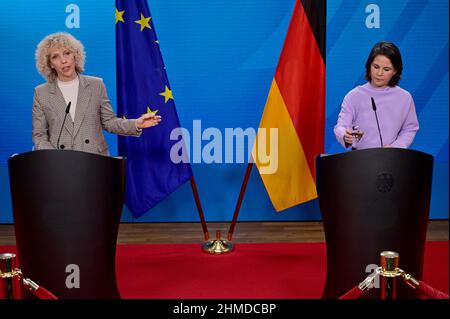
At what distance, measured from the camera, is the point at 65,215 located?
7.36 ft

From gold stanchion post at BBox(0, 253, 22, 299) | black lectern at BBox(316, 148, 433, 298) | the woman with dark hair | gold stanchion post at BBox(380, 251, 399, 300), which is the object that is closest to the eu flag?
the woman with dark hair

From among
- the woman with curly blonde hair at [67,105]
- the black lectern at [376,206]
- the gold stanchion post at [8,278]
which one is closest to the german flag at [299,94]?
the woman with curly blonde hair at [67,105]

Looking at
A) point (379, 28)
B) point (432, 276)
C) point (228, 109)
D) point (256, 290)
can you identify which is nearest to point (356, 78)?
point (379, 28)

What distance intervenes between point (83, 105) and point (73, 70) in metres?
0.21

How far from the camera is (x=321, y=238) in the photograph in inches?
164

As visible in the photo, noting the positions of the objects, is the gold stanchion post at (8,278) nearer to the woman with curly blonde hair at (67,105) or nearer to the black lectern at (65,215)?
the black lectern at (65,215)

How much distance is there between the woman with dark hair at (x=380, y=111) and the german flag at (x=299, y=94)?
2.00 ft

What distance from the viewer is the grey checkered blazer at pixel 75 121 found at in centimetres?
290

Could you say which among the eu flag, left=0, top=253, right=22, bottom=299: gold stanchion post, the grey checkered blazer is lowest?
left=0, top=253, right=22, bottom=299: gold stanchion post

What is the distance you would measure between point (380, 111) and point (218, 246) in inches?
59.3

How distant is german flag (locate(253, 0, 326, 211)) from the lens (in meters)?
3.53

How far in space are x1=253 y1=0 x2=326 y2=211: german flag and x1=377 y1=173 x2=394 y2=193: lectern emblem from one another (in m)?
1.30

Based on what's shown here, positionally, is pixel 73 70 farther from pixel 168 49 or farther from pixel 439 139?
pixel 439 139

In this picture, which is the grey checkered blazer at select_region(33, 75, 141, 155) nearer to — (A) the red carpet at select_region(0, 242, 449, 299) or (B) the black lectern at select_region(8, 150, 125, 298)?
(B) the black lectern at select_region(8, 150, 125, 298)
